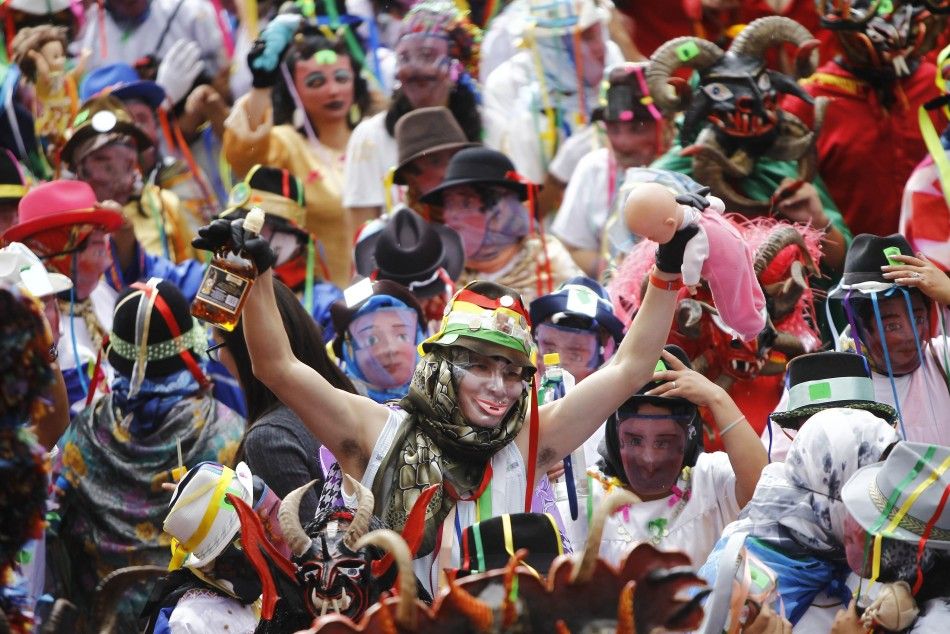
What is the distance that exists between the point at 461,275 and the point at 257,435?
247 centimetres

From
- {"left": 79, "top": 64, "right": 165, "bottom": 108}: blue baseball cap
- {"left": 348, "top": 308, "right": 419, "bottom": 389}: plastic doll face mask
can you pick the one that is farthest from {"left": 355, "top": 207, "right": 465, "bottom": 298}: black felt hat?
{"left": 79, "top": 64, "right": 165, "bottom": 108}: blue baseball cap

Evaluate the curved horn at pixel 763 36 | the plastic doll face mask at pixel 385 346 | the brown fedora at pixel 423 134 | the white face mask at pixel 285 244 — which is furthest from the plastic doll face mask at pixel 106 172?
the curved horn at pixel 763 36

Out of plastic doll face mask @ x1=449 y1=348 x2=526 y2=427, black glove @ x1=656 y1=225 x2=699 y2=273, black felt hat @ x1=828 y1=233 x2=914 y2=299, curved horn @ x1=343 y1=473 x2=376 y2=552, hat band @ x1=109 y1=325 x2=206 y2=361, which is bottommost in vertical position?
hat band @ x1=109 y1=325 x2=206 y2=361

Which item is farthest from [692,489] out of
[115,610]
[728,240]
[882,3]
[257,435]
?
[882,3]

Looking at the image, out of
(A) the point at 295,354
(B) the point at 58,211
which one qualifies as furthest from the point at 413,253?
(A) the point at 295,354

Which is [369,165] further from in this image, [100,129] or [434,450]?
[434,450]

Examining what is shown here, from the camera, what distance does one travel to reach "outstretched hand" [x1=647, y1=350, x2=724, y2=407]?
5.77 m

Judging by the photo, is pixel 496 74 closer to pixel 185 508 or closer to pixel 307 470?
pixel 307 470

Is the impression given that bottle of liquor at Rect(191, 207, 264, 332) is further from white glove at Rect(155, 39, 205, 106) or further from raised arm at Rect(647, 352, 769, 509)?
white glove at Rect(155, 39, 205, 106)

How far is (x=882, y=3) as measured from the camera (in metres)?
8.34

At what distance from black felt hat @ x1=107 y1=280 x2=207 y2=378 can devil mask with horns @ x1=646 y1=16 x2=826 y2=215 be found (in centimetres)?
243

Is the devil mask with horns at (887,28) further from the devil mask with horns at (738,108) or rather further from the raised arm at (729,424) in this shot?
the raised arm at (729,424)

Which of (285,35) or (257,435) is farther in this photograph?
(285,35)

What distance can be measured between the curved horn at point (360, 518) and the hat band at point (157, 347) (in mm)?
2485
